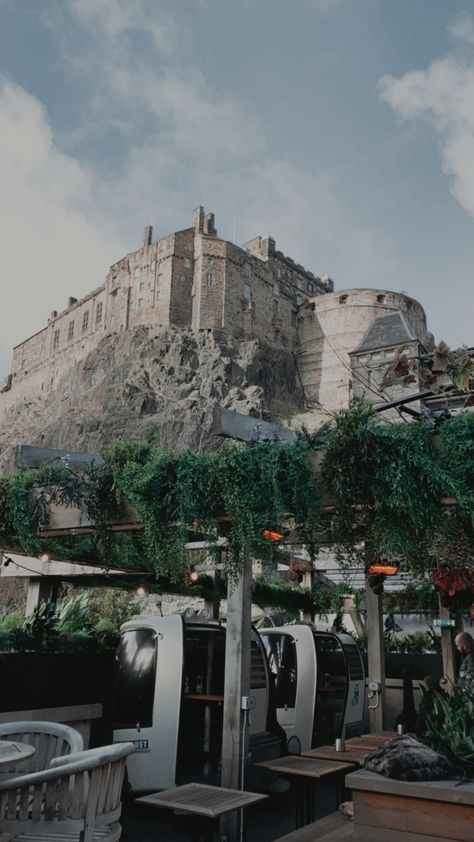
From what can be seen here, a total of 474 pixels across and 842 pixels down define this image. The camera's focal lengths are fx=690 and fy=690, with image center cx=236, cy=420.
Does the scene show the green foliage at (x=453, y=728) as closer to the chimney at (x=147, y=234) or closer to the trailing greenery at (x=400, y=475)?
the trailing greenery at (x=400, y=475)

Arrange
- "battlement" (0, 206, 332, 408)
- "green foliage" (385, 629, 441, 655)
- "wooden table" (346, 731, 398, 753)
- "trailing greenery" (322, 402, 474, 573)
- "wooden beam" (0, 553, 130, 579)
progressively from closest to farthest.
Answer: "trailing greenery" (322, 402, 474, 573) < "wooden table" (346, 731, 398, 753) < "wooden beam" (0, 553, 130, 579) < "green foliage" (385, 629, 441, 655) < "battlement" (0, 206, 332, 408)

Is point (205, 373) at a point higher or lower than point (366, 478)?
higher

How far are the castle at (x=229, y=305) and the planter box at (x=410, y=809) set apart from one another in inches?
2055

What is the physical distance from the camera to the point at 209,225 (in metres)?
63.3

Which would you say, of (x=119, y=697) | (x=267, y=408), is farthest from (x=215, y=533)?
(x=267, y=408)

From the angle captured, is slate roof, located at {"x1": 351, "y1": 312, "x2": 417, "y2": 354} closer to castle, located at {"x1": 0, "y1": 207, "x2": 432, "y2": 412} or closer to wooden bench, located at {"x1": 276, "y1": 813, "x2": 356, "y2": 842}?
castle, located at {"x1": 0, "y1": 207, "x2": 432, "y2": 412}

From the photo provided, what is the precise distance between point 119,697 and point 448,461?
4.17 meters

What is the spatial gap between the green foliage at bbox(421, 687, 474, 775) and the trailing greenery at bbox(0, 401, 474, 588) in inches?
40.1

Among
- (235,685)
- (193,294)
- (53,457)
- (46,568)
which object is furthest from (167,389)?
(235,685)

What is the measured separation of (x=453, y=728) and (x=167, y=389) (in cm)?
5017

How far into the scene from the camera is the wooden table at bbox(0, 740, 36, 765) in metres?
2.93

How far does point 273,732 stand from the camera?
785 centimetres

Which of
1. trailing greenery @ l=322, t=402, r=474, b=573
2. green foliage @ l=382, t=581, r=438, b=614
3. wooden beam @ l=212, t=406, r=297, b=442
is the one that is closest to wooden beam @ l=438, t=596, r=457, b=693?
green foliage @ l=382, t=581, r=438, b=614

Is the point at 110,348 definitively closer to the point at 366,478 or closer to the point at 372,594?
the point at 372,594
